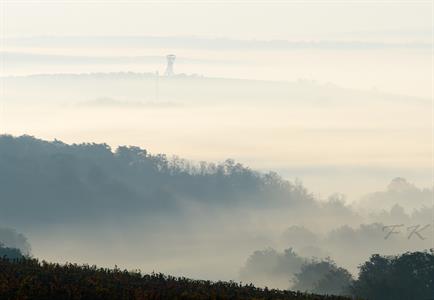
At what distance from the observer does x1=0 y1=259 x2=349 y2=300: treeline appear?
60.4 m

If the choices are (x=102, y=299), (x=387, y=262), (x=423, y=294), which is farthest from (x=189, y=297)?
(x=387, y=262)

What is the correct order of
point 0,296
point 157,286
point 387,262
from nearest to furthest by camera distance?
point 0,296 < point 157,286 < point 387,262

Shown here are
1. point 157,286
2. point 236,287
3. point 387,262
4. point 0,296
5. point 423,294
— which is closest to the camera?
point 0,296

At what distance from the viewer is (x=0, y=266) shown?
71.8m

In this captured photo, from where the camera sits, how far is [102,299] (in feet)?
198

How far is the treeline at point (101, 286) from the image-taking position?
6044cm

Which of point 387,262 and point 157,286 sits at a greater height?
point 387,262

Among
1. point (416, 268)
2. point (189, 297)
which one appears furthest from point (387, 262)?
point (189, 297)

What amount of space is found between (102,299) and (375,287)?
94.2 meters

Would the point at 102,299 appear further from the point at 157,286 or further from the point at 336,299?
the point at 336,299

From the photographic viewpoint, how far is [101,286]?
63.6m

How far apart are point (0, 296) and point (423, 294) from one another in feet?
310

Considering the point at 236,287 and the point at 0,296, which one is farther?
the point at 236,287

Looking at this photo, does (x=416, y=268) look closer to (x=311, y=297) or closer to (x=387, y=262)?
(x=387, y=262)
